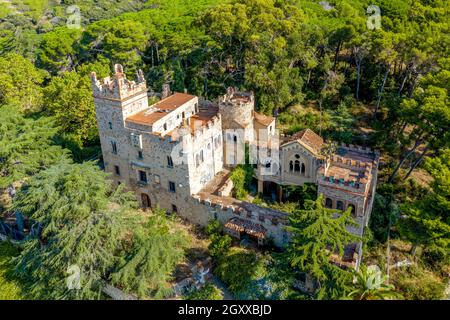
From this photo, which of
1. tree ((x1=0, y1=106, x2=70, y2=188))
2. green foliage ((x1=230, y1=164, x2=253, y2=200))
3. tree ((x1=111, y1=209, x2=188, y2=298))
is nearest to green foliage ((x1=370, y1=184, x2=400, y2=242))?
green foliage ((x1=230, y1=164, x2=253, y2=200))

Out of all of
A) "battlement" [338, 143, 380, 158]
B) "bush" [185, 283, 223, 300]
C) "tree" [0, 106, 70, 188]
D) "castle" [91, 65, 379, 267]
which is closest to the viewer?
"bush" [185, 283, 223, 300]

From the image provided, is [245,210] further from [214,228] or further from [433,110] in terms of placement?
[433,110]

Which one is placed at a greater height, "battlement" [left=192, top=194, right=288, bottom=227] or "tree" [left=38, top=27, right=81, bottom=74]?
"tree" [left=38, top=27, right=81, bottom=74]

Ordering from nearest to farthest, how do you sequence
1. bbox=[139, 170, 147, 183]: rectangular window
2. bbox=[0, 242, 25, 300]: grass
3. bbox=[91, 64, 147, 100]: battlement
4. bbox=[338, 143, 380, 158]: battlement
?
1. bbox=[0, 242, 25, 300]: grass
2. bbox=[91, 64, 147, 100]: battlement
3. bbox=[139, 170, 147, 183]: rectangular window
4. bbox=[338, 143, 380, 158]: battlement

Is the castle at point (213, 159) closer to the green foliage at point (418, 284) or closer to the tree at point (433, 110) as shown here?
the green foliage at point (418, 284)

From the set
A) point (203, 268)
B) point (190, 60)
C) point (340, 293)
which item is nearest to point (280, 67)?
point (190, 60)

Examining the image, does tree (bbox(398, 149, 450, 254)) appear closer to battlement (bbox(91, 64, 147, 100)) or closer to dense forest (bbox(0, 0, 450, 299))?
dense forest (bbox(0, 0, 450, 299))
